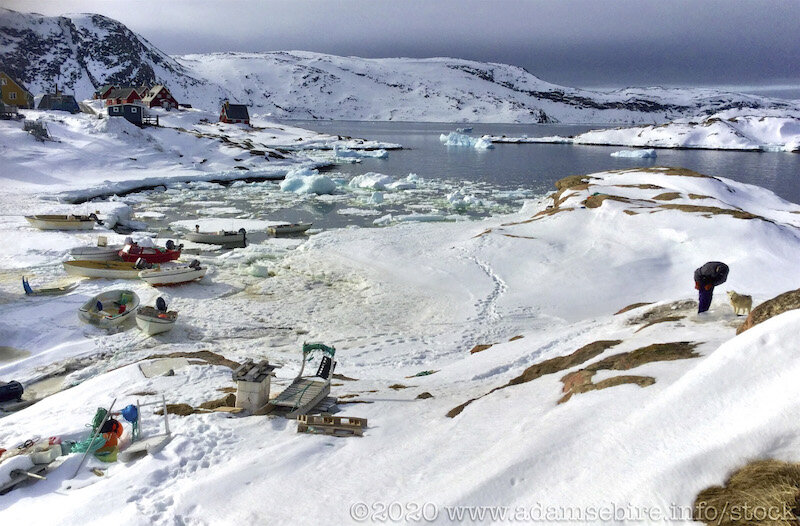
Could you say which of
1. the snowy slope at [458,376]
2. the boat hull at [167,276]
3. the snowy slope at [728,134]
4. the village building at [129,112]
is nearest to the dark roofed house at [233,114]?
the village building at [129,112]

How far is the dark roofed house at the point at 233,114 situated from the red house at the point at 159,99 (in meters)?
8.56

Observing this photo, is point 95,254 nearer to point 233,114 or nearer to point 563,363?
point 563,363

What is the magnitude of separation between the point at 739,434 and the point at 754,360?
1.18 m

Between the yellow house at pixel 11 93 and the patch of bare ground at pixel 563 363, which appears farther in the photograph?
the yellow house at pixel 11 93

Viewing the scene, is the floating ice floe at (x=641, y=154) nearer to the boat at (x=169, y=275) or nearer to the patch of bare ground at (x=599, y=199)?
the patch of bare ground at (x=599, y=199)

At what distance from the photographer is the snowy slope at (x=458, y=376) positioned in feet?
19.9

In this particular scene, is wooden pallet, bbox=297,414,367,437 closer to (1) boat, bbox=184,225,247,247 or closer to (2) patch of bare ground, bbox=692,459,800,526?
(2) patch of bare ground, bbox=692,459,800,526

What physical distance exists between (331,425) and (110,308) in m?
15.1

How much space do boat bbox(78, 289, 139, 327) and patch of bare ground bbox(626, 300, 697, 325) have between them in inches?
667

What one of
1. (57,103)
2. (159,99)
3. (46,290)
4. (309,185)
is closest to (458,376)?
(46,290)

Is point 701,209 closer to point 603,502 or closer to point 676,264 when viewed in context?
point 676,264

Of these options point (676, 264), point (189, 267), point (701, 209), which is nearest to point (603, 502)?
point (676, 264)

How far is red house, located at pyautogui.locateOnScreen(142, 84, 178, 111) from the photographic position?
96500mm

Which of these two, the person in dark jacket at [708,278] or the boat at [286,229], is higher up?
the person in dark jacket at [708,278]
